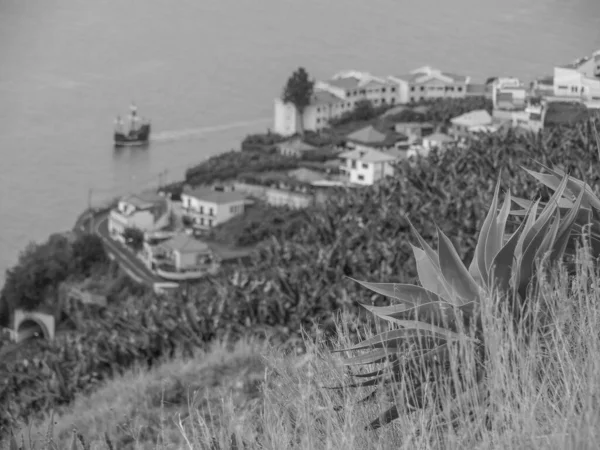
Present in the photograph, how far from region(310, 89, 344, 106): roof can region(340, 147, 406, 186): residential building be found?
179 inches

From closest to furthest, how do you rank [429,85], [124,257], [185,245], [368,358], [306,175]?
[368,358]
[185,245]
[124,257]
[306,175]
[429,85]

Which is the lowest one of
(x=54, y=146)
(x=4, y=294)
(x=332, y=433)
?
(x=4, y=294)

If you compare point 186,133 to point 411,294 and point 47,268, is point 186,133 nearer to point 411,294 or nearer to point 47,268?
point 47,268

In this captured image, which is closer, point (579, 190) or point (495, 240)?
point (495, 240)

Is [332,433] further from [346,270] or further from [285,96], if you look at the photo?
[285,96]

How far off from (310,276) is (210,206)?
333 inches

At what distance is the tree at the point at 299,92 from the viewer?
1917 centimetres

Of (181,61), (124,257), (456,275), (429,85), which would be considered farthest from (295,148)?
(456,275)

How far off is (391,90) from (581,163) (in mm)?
15731

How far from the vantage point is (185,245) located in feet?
40.3

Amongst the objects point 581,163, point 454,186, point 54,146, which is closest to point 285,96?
point 54,146

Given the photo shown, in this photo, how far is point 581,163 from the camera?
5344mm

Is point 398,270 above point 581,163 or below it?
below

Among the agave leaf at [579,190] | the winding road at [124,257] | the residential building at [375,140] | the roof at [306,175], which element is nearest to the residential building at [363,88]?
the residential building at [375,140]
